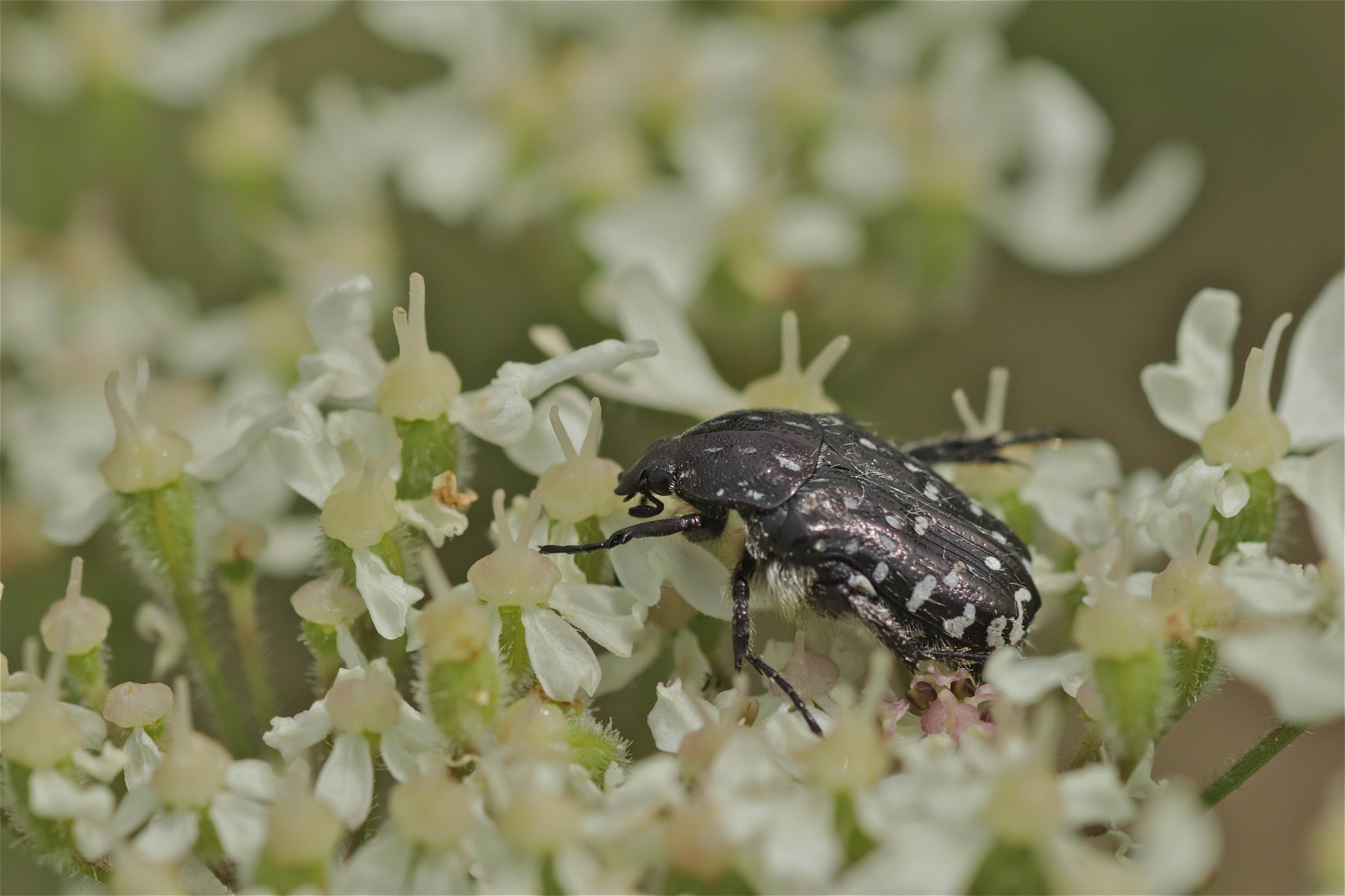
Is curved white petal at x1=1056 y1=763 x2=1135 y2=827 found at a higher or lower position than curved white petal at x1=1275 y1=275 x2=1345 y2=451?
lower

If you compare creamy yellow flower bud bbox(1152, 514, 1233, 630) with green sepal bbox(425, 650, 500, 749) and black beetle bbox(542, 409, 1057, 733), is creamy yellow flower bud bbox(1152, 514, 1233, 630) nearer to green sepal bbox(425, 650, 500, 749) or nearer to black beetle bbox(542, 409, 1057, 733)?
black beetle bbox(542, 409, 1057, 733)

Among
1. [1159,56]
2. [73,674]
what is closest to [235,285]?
[73,674]

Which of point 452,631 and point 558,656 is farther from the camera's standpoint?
point 558,656

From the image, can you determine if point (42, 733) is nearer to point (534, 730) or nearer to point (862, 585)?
point (534, 730)

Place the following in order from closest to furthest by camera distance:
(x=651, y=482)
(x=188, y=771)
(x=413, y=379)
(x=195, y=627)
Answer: (x=188, y=771) → (x=413, y=379) → (x=651, y=482) → (x=195, y=627)

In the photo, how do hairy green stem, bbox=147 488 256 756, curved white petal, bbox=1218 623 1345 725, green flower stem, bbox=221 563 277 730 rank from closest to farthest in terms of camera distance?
curved white petal, bbox=1218 623 1345 725
hairy green stem, bbox=147 488 256 756
green flower stem, bbox=221 563 277 730

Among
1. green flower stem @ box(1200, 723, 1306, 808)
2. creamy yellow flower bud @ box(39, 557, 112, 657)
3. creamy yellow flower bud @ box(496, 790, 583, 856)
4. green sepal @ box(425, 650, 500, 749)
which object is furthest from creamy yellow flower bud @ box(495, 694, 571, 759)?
green flower stem @ box(1200, 723, 1306, 808)

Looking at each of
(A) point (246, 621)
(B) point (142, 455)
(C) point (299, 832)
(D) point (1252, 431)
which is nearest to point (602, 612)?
(C) point (299, 832)
